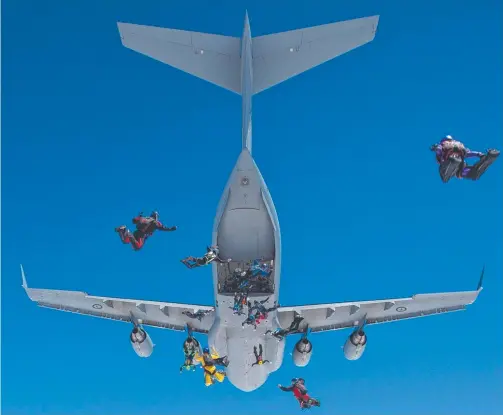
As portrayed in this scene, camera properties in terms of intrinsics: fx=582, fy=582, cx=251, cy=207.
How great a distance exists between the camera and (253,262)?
21719 millimetres

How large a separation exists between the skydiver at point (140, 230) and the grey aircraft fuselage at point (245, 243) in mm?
2563

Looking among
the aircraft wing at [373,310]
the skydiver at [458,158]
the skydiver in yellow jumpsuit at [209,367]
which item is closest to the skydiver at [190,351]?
the skydiver in yellow jumpsuit at [209,367]

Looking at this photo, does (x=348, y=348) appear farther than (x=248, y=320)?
Yes

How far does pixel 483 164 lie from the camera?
13961 millimetres

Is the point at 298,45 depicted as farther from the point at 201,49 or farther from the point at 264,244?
the point at 264,244

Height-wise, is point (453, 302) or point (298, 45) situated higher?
point (298, 45)

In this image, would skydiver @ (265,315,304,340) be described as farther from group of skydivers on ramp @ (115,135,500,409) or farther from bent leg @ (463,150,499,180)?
bent leg @ (463,150,499,180)

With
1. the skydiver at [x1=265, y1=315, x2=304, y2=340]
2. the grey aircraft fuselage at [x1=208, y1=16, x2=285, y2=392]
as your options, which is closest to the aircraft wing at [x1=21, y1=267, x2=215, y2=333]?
the grey aircraft fuselage at [x1=208, y1=16, x2=285, y2=392]

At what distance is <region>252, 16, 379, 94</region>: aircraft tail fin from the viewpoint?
22078 mm

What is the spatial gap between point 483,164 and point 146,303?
1932 cm

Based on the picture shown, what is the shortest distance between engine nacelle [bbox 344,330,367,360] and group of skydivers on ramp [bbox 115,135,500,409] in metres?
2.65

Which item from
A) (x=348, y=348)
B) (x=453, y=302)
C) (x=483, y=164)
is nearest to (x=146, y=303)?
(x=348, y=348)

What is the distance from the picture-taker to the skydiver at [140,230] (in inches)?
715

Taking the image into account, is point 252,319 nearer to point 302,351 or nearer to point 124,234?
point 302,351
